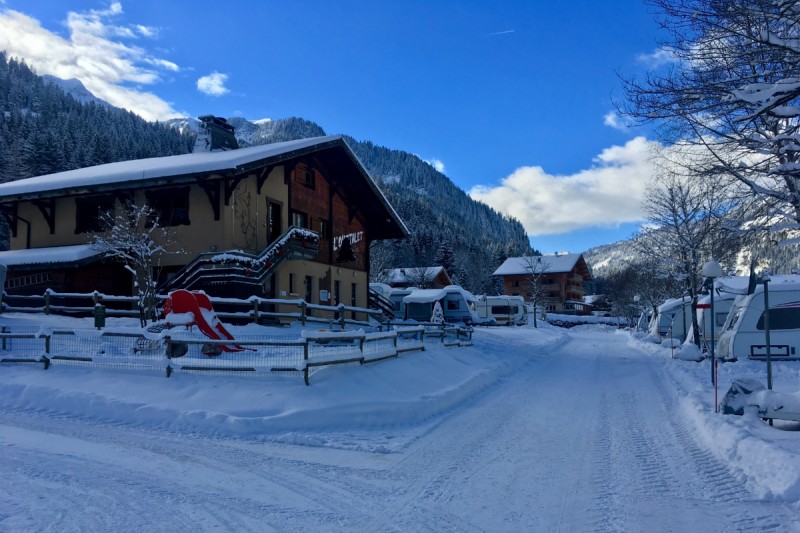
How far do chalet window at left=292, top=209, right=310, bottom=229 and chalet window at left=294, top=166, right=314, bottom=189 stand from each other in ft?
4.72

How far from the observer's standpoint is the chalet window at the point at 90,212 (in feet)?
76.1

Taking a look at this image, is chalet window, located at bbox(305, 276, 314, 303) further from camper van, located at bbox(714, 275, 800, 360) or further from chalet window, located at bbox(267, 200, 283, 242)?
camper van, located at bbox(714, 275, 800, 360)

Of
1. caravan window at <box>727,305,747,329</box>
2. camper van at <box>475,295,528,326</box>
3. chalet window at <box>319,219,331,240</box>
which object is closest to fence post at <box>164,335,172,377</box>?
caravan window at <box>727,305,747,329</box>

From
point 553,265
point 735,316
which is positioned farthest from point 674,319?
point 553,265

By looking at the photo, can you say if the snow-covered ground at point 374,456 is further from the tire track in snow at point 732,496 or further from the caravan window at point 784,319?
the caravan window at point 784,319

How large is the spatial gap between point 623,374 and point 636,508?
12.9 m

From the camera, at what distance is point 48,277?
72.0 ft

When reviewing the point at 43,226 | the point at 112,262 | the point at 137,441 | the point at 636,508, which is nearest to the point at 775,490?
the point at 636,508

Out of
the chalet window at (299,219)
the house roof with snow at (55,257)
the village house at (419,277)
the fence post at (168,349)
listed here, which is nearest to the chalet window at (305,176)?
the chalet window at (299,219)

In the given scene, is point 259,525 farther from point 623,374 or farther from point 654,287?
point 654,287

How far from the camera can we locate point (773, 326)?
17797 millimetres

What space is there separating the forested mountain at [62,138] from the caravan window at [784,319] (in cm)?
6660

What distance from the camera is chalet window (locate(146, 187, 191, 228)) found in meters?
22.0

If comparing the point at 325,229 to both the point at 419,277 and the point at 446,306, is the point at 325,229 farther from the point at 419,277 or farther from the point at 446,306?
the point at 419,277
